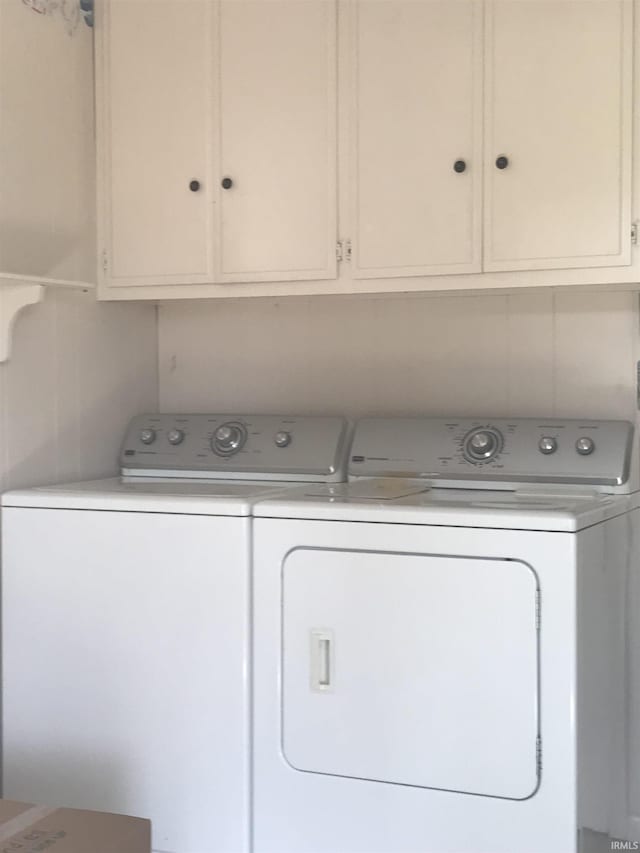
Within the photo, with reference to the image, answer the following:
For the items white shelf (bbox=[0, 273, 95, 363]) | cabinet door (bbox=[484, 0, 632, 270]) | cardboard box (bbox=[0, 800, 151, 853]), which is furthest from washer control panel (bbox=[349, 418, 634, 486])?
cardboard box (bbox=[0, 800, 151, 853])

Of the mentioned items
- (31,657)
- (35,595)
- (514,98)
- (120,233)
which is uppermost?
(514,98)

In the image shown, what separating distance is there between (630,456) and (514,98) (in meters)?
0.83

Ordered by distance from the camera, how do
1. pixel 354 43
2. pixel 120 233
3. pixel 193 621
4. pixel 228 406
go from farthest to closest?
pixel 228 406, pixel 120 233, pixel 354 43, pixel 193 621

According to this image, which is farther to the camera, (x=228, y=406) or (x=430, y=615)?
(x=228, y=406)

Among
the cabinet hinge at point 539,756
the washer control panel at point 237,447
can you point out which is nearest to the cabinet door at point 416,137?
the washer control panel at point 237,447

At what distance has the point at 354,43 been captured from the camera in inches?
90.7

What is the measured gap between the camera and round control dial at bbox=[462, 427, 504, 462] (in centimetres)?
235

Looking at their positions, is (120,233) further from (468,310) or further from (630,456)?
(630,456)

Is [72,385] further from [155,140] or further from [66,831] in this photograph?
[66,831]

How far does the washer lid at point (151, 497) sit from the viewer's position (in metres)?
2.01

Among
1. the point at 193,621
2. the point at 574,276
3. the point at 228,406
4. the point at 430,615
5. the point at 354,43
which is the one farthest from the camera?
the point at 228,406

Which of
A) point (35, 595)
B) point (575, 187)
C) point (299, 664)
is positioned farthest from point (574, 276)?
point (35, 595)

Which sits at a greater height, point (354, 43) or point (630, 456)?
point (354, 43)

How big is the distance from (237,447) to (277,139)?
2.52ft
